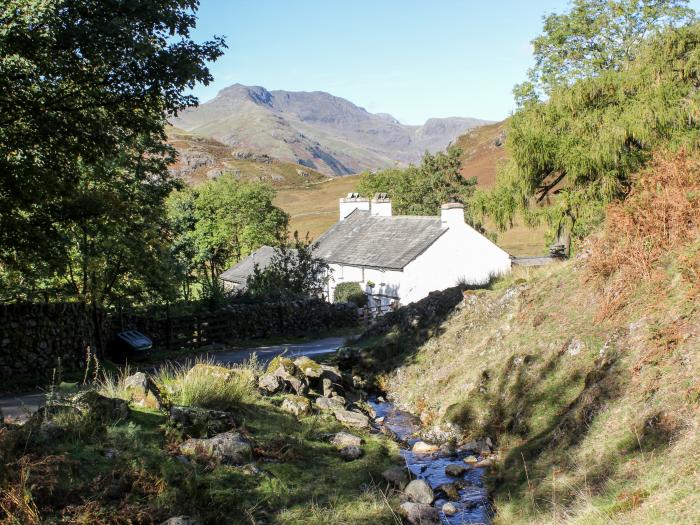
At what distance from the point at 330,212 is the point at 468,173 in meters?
32.3

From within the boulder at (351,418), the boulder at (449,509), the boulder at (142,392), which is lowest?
the boulder at (351,418)

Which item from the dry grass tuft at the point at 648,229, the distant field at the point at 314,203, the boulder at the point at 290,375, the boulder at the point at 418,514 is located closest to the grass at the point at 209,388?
the boulder at the point at 290,375

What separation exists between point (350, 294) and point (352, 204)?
12598 millimetres

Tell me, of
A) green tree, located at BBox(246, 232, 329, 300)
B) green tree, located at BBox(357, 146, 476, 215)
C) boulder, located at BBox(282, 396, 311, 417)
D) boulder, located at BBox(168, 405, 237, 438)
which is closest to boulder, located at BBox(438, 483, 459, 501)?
boulder, located at BBox(168, 405, 237, 438)

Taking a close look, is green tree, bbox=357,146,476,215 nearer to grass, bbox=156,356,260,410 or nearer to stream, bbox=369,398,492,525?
stream, bbox=369,398,492,525

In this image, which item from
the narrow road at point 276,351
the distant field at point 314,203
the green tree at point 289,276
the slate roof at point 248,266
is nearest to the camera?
the narrow road at point 276,351

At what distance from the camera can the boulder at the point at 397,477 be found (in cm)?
1061

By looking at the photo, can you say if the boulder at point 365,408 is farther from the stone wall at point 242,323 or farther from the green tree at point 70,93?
the stone wall at point 242,323

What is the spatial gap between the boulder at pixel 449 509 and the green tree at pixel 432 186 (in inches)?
2190

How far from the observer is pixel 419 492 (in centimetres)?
1025

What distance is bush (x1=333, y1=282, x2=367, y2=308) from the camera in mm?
40188

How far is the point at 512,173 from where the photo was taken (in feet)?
97.1

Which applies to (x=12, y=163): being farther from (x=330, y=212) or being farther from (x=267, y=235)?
(x=330, y=212)

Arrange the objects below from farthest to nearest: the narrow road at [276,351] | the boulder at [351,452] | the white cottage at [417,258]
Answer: the white cottage at [417,258], the narrow road at [276,351], the boulder at [351,452]
